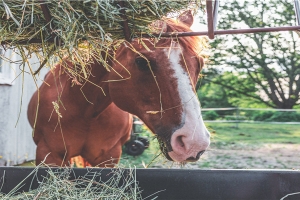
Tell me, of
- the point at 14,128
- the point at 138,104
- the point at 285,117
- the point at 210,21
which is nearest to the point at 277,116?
the point at 285,117

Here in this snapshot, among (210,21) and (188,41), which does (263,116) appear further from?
(210,21)

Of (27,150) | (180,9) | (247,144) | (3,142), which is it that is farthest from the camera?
(247,144)

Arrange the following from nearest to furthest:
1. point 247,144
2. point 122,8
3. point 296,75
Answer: point 122,8
point 247,144
point 296,75

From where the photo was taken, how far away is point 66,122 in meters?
3.15

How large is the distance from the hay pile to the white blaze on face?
14.7 inches

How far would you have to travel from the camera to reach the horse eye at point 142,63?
8.35 feet

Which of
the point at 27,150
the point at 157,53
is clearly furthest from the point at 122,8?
the point at 27,150

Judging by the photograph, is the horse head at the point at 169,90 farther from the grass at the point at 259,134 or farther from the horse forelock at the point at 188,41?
the grass at the point at 259,134

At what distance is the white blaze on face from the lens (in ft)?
7.25

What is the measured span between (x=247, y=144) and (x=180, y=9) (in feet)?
27.9

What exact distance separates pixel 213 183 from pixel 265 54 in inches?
527

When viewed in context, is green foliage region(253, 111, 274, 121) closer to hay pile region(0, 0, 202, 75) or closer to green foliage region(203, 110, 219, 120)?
green foliage region(203, 110, 219, 120)

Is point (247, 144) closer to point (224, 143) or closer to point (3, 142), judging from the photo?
point (224, 143)

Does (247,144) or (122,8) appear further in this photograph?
(247,144)
